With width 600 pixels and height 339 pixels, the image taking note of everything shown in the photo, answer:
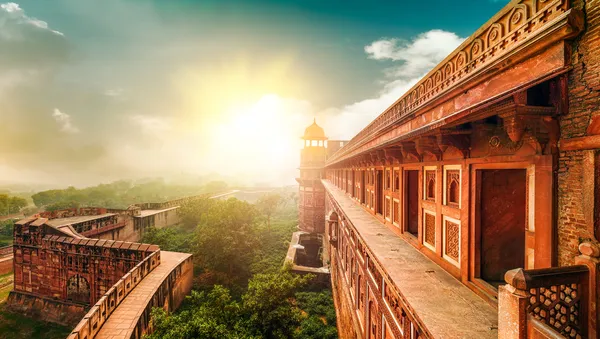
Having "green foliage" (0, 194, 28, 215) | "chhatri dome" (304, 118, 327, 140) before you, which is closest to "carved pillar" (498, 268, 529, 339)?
"chhatri dome" (304, 118, 327, 140)

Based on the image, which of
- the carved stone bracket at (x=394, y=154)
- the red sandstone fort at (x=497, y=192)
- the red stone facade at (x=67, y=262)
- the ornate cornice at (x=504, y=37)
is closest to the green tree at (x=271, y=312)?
the red sandstone fort at (x=497, y=192)

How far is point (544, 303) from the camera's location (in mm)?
2049

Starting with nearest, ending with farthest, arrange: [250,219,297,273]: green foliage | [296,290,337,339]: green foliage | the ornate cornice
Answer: the ornate cornice
[296,290,337,339]: green foliage
[250,219,297,273]: green foliage

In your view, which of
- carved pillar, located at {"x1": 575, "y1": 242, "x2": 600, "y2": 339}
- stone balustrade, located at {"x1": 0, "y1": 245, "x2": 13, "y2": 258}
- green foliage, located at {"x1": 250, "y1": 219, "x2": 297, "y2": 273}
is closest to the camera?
carved pillar, located at {"x1": 575, "y1": 242, "x2": 600, "y2": 339}

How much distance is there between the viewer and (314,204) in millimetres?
30391

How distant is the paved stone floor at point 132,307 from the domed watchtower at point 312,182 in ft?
59.6

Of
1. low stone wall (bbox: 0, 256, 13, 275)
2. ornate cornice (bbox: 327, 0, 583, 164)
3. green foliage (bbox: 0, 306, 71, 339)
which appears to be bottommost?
green foliage (bbox: 0, 306, 71, 339)

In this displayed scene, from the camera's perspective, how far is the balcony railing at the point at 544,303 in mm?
1876

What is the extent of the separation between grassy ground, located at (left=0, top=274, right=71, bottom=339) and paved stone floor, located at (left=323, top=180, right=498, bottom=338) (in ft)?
60.9

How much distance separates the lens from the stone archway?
1453 cm

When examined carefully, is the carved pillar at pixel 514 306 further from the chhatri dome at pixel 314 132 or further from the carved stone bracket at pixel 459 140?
the chhatri dome at pixel 314 132

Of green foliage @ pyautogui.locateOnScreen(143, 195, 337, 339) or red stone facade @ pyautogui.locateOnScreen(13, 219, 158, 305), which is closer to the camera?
green foliage @ pyautogui.locateOnScreen(143, 195, 337, 339)

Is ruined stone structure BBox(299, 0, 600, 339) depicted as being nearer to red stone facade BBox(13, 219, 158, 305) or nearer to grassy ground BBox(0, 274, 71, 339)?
red stone facade BBox(13, 219, 158, 305)

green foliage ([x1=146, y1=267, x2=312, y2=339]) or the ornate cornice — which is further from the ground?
the ornate cornice
